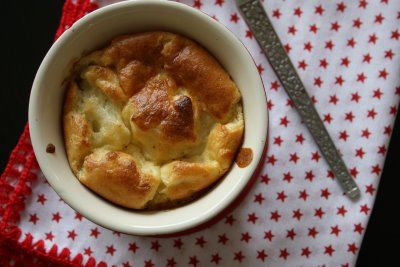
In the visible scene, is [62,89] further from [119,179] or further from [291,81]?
[291,81]

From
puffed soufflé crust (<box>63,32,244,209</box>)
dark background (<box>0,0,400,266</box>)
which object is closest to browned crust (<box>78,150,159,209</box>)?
puffed soufflé crust (<box>63,32,244,209</box>)

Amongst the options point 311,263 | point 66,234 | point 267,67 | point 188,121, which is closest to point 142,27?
point 188,121

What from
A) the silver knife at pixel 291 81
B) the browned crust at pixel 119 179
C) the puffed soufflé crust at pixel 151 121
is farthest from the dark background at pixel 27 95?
the browned crust at pixel 119 179

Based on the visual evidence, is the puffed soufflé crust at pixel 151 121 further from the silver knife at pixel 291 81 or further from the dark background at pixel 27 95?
the dark background at pixel 27 95

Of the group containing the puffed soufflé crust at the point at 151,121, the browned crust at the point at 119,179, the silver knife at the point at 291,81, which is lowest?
the browned crust at the point at 119,179

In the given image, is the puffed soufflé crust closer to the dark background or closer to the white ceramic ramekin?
the white ceramic ramekin
